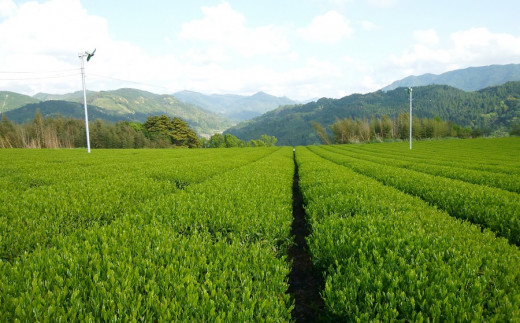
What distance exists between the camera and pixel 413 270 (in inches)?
129

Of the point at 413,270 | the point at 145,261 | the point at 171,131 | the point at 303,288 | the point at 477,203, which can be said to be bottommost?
the point at 303,288

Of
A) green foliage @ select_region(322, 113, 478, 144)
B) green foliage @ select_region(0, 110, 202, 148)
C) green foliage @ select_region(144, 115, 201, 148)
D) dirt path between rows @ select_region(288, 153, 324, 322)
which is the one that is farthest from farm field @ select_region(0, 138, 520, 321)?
green foliage @ select_region(144, 115, 201, 148)

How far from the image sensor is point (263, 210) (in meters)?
6.23

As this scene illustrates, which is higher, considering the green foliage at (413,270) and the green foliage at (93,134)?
the green foliage at (93,134)

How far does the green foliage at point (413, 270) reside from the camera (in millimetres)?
2785

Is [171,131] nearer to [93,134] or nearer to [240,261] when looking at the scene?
[93,134]

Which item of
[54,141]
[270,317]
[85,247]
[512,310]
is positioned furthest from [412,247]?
[54,141]

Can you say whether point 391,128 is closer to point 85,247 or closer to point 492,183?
point 492,183

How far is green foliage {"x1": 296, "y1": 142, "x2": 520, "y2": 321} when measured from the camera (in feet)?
9.14

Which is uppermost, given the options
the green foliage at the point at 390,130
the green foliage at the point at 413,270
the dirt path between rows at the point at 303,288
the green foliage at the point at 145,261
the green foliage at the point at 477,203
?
the green foliage at the point at 390,130

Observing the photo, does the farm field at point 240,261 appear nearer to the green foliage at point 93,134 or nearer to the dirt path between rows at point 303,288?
the dirt path between rows at point 303,288

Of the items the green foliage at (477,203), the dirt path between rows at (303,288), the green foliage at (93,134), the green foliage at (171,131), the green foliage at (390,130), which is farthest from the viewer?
the green foliage at (171,131)

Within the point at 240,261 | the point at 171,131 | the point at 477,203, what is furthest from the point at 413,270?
the point at 171,131

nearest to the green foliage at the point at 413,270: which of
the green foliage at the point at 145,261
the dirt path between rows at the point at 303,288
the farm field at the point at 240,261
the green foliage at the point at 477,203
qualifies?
the farm field at the point at 240,261
